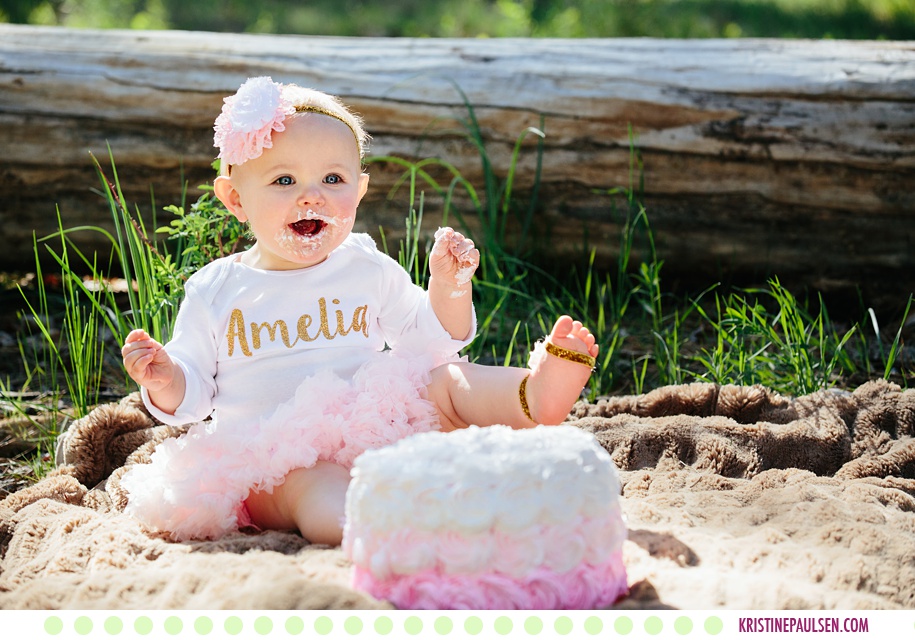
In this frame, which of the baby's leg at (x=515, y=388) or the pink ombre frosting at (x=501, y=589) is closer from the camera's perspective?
the pink ombre frosting at (x=501, y=589)

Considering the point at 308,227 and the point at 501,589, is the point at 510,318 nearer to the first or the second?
the point at 308,227

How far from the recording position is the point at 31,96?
3.24m

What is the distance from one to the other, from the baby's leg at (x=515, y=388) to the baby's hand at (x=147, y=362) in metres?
0.51

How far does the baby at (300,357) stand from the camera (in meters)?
1.78

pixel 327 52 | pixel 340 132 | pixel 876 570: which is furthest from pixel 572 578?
pixel 327 52

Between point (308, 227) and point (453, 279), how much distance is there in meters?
0.31

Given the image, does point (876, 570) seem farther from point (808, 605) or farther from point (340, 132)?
point (340, 132)

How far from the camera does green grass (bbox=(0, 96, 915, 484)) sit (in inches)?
99.3

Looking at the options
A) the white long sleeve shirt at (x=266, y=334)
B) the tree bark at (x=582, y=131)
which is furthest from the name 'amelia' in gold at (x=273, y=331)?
the tree bark at (x=582, y=131)

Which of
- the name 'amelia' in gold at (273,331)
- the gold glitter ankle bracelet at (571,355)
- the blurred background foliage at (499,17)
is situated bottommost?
the name 'amelia' in gold at (273,331)

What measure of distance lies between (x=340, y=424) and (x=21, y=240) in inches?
84.4

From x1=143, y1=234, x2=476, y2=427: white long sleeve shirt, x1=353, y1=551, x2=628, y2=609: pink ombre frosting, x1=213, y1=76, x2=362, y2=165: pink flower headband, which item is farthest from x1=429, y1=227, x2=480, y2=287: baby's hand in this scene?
x1=353, y1=551, x2=628, y2=609: pink ombre frosting

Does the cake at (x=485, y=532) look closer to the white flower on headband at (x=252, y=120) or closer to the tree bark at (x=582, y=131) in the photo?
the white flower on headband at (x=252, y=120)

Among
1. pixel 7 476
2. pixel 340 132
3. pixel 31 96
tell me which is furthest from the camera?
pixel 31 96
